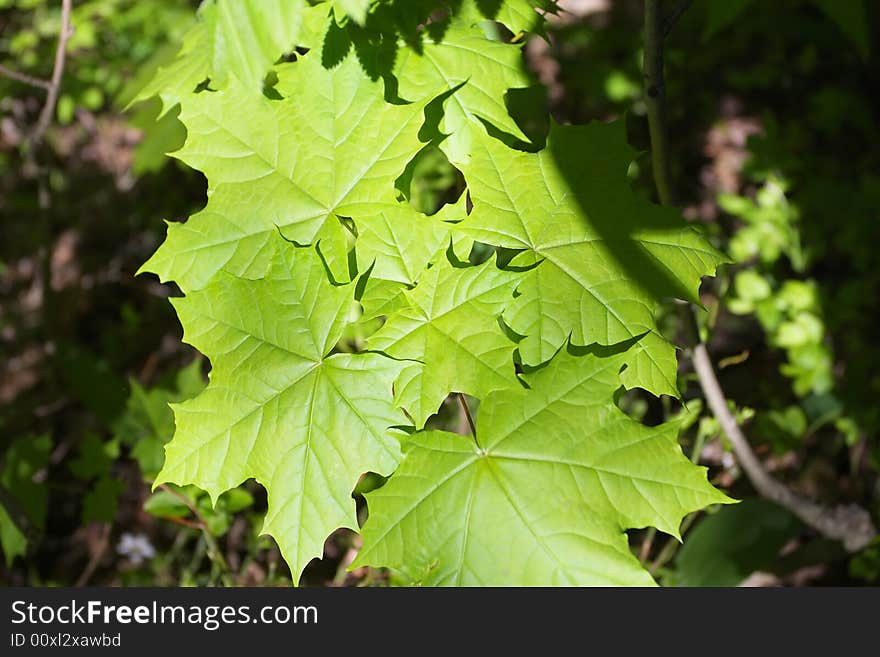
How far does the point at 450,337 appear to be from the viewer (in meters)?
1.11

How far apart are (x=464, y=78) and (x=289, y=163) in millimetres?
307

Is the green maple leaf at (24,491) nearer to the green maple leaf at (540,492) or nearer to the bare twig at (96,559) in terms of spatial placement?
the bare twig at (96,559)

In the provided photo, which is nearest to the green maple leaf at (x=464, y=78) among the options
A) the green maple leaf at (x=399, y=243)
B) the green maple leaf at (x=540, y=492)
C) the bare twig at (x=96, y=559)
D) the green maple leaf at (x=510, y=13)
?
the green maple leaf at (x=510, y=13)

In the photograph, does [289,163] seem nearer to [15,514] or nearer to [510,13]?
[510,13]

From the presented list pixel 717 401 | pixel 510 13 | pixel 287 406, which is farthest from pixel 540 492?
pixel 717 401

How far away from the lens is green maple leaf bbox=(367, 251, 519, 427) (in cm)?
108

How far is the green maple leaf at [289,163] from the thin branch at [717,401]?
486mm

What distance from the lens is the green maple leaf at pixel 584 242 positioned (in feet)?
3.78

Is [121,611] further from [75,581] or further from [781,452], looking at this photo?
[781,452]

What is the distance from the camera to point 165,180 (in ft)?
12.5

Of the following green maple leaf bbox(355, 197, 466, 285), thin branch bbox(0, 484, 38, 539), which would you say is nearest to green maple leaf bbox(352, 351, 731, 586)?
green maple leaf bbox(355, 197, 466, 285)

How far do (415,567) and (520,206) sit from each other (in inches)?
21.9

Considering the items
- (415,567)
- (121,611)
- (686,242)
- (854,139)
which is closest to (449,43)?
(686,242)

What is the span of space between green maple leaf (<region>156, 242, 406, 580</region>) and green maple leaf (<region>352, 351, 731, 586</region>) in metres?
0.07
